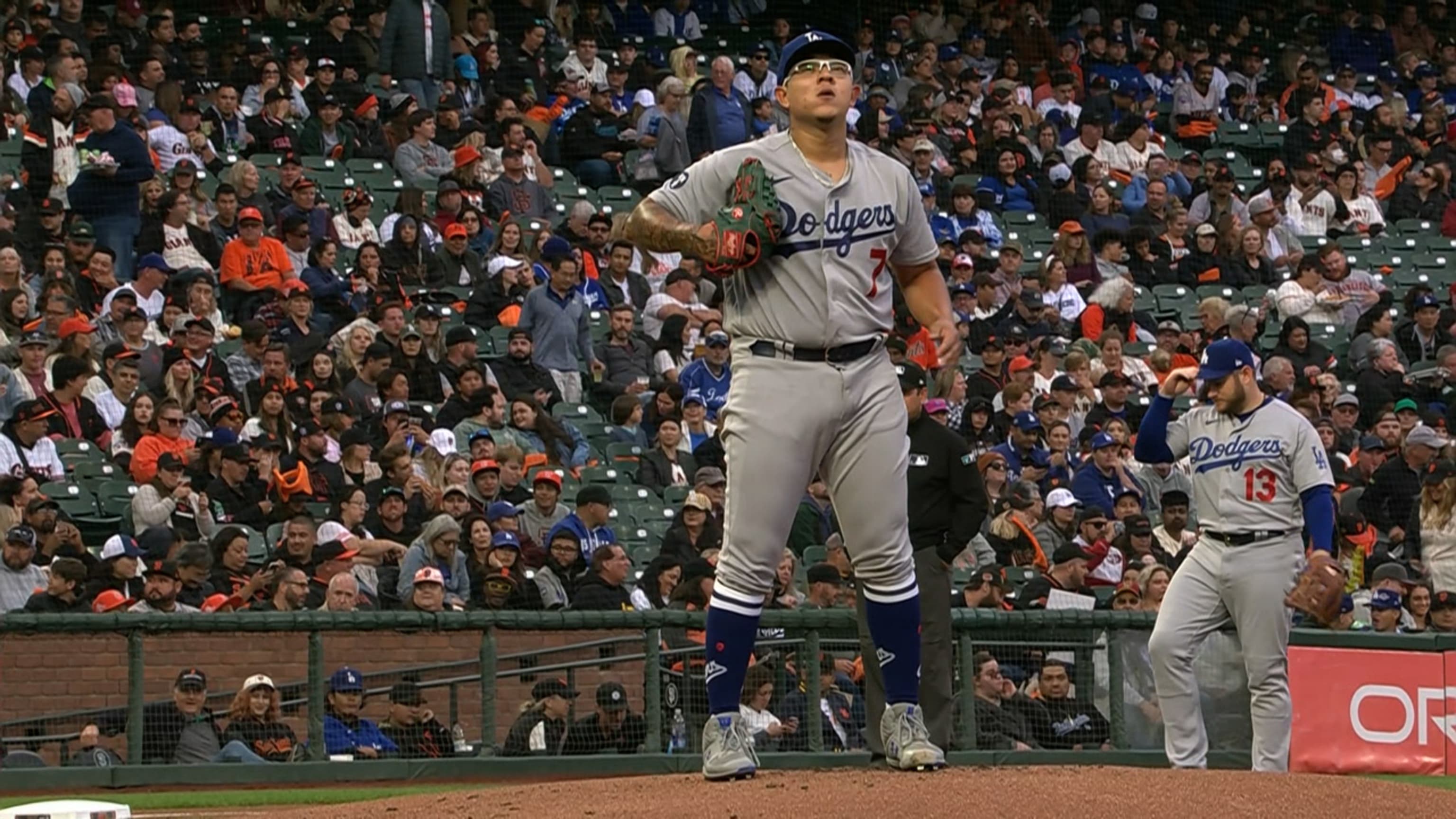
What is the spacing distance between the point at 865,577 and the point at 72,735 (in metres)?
4.85

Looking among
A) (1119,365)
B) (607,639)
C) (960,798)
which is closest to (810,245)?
(960,798)

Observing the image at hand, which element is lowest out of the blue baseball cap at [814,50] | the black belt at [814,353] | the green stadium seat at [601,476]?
the green stadium seat at [601,476]

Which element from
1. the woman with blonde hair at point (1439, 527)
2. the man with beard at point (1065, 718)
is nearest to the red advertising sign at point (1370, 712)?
the man with beard at point (1065, 718)

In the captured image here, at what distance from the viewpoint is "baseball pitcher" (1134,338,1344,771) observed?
763cm

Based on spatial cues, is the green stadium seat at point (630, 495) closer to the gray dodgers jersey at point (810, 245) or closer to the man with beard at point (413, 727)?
the man with beard at point (413, 727)

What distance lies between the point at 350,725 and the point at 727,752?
169 inches

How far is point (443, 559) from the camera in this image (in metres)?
10.5

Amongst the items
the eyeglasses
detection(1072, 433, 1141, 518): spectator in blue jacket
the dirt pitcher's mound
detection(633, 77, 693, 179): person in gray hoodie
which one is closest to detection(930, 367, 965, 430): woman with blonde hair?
detection(1072, 433, 1141, 518): spectator in blue jacket

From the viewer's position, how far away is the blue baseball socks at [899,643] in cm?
572

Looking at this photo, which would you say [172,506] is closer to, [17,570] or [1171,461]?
[17,570]

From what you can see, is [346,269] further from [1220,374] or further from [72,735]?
[1220,374]

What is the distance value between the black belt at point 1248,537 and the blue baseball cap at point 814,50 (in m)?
2.94

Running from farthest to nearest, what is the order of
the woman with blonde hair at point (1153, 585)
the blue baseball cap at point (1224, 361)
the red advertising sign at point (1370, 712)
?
the woman with blonde hair at point (1153, 585), the red advertising sign at point (1370, 712), the blue baseball cap at point (1224, 361)

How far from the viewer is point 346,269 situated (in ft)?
44.4
